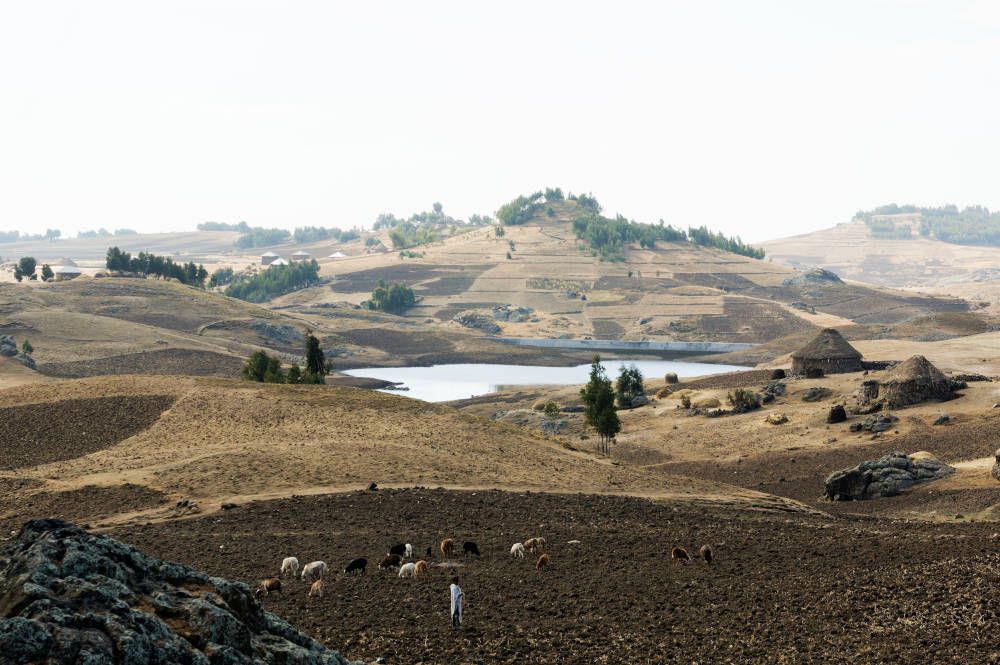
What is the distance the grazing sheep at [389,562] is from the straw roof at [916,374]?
5681 centimetres

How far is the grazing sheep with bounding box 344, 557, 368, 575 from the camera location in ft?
119

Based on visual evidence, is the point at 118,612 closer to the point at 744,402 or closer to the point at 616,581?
the point at 616,581

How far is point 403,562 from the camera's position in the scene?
37.9 metres

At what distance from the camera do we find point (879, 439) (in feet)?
245

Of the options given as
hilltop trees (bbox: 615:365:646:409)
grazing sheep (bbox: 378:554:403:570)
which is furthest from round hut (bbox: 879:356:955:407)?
grazing sheep (bbox: 378:554:403:570)

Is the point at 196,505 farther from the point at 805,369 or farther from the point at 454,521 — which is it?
the point at 805,369

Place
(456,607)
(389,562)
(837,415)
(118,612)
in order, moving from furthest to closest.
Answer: (837,415) → (389,562) → (456,607) → (118,612)

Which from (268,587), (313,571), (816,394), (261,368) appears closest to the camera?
(268,587)

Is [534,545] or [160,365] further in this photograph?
[160,365]

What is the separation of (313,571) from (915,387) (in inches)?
2373

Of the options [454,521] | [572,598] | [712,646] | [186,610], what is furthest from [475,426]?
[186,610]

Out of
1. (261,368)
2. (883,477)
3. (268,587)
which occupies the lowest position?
(883,477)

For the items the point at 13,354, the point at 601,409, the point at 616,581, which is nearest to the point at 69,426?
the point at 601,409

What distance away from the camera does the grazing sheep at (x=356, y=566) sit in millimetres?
36312
